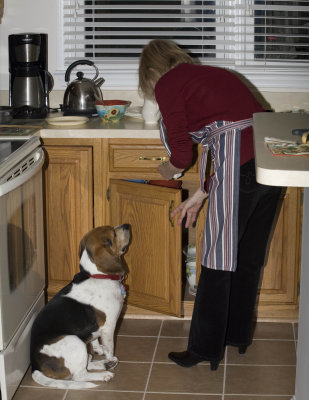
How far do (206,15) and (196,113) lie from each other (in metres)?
1.31

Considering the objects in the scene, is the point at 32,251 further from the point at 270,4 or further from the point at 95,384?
the point at 270,4

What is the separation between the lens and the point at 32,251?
2.92 meters

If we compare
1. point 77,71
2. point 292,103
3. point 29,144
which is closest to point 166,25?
point 77,71

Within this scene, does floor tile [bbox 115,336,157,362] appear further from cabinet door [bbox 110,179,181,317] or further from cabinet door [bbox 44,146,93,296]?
cabinet door [bbox 44,146,93,296]

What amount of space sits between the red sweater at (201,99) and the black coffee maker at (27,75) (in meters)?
1.12

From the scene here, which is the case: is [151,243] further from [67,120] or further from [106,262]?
[67,120]

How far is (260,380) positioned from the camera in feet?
9.40

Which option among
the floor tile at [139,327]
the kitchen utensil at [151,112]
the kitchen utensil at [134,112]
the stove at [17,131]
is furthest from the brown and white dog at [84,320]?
the kitchen utensil at [134,112]

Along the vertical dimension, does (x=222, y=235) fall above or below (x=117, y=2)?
below

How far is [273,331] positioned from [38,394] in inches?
47.4

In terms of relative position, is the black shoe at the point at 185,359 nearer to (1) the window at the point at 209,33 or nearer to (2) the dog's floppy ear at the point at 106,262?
(2) the dog's floppy ear at the point at 106,262

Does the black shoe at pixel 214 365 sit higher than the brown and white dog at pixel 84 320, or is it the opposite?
the brown and white dog at pixel 84 320

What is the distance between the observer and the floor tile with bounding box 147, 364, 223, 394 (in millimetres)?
2787

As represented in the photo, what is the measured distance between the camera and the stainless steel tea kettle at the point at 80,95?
3570mm
